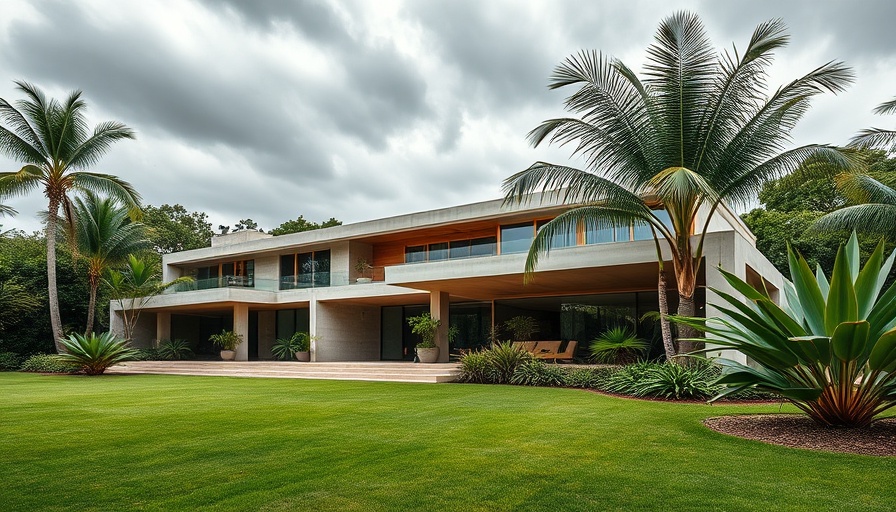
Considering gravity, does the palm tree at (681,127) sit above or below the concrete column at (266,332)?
above

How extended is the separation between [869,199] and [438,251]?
13.5 m

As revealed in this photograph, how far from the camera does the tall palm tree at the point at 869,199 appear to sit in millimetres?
16656

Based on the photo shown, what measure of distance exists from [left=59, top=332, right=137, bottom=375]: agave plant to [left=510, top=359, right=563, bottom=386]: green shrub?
13.6m

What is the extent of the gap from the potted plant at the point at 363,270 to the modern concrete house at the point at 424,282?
0.23m

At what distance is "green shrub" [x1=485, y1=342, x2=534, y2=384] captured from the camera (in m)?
15.0

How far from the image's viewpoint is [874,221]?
659 inches

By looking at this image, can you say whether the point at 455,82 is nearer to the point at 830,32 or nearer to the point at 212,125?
the point at 830,32

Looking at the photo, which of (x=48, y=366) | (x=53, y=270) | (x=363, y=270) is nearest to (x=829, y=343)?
(x=363, y=270)

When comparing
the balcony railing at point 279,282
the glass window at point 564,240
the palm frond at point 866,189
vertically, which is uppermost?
the palm frond at point 866,189

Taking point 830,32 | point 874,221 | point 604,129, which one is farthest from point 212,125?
point 874,221

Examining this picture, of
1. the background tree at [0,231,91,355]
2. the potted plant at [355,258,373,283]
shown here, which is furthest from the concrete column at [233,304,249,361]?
the background tree at [0,231,91,355]

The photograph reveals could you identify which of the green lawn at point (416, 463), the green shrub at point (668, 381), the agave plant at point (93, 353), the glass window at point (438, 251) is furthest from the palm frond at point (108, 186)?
the green shrub at point (668, 381)

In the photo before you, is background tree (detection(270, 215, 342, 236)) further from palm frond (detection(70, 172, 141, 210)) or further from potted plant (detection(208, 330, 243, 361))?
palm frond (detection(70, 172, 141, 210))

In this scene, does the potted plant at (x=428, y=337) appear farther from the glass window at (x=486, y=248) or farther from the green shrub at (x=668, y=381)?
the green shrub at (x=668, y=381)
